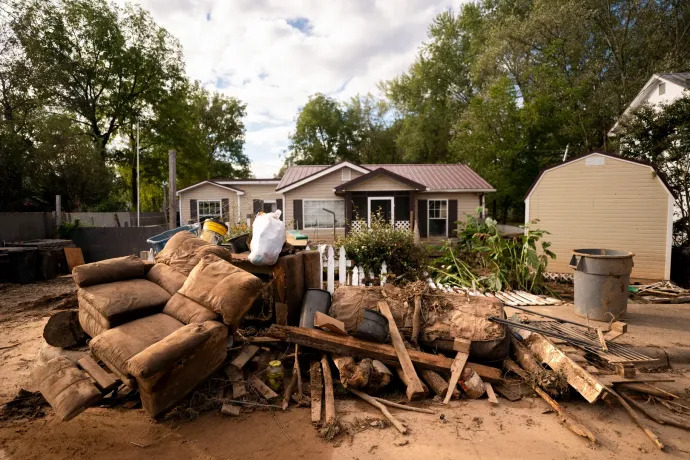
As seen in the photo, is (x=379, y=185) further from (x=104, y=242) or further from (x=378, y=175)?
(x=104, y=242)

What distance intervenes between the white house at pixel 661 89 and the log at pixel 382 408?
14.2 meters

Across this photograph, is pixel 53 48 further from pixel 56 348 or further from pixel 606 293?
pixel 606 293

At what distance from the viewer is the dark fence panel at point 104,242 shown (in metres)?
12.1

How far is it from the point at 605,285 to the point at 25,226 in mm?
14789

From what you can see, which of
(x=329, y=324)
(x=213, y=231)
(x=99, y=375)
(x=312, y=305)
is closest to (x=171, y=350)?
(x=99, y=375)

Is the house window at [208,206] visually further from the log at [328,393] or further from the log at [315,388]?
the log at [328,393]

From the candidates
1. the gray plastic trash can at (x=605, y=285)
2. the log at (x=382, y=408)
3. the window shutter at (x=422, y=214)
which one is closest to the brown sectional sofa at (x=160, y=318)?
the log at (x=382, y=408)

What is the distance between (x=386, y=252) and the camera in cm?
687

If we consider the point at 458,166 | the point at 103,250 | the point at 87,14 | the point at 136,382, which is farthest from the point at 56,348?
the point at 87,14

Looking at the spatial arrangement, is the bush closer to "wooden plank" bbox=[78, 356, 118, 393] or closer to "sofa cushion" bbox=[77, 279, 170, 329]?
"sofa cushion" bbox=[77, 279, 170, 329]

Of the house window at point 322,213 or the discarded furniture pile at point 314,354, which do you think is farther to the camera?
the house window at point 322,213

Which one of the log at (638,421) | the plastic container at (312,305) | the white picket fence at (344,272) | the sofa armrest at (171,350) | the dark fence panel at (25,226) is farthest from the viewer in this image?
the dark fence panel at (25,226)

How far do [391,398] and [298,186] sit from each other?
13714 millimetres

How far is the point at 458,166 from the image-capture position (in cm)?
1895
